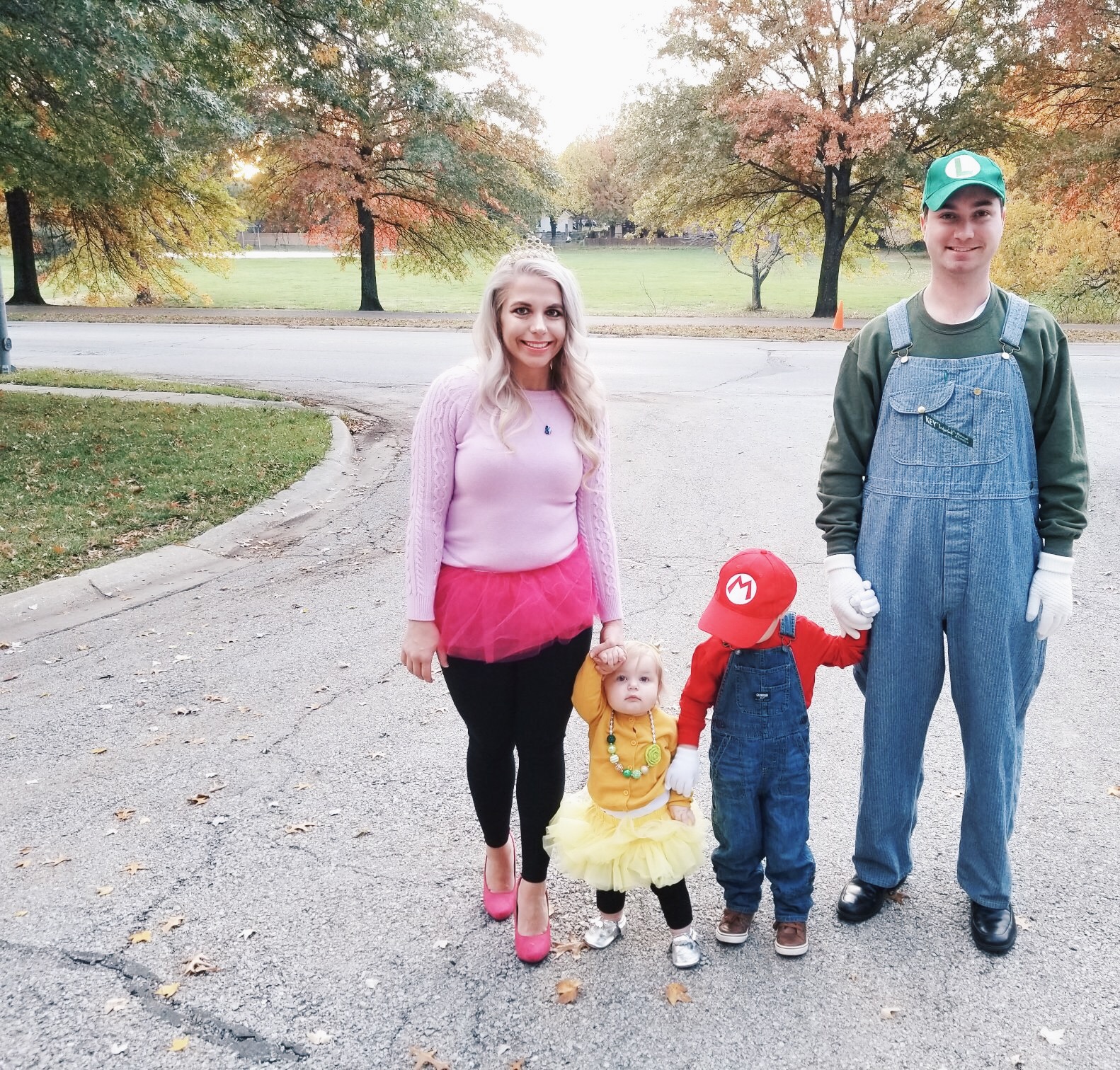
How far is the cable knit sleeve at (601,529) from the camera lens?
2.65 m

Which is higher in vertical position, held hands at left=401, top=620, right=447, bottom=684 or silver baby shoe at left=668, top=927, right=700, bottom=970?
held hands at left=401, top=620, right=447, bottom=684

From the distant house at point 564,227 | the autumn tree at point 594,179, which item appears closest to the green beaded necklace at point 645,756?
the autumn tree at point 594,179

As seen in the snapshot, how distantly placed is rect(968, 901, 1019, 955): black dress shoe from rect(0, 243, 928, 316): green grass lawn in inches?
859

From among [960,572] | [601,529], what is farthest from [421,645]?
[960,572]

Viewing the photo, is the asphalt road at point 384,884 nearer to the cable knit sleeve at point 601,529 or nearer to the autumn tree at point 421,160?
the cable knit sleeve at point 601,529

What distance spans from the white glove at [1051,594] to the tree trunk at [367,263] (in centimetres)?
2561

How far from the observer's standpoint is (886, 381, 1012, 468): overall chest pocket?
7.98 feet

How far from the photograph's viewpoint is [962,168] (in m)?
2.41

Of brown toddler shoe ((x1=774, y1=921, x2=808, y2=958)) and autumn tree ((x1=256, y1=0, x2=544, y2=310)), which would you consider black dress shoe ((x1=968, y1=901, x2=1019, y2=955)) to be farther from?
autumn tree ((x1=256, y1=0, x2=544, y2=310))

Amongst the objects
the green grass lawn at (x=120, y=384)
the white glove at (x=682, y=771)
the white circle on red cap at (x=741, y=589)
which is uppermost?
the white circle on red cap at (x=741, y=589)

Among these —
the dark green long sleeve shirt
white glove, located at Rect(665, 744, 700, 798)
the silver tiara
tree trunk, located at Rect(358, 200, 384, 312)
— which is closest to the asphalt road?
white glove, located at Rect(665, 744, 700, 798)

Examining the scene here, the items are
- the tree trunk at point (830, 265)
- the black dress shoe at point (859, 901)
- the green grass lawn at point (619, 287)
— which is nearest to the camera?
→ the black dress shoe at point (859, 901)

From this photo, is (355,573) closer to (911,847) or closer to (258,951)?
(258,951)

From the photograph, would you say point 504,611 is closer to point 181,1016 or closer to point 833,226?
point 181,1016
